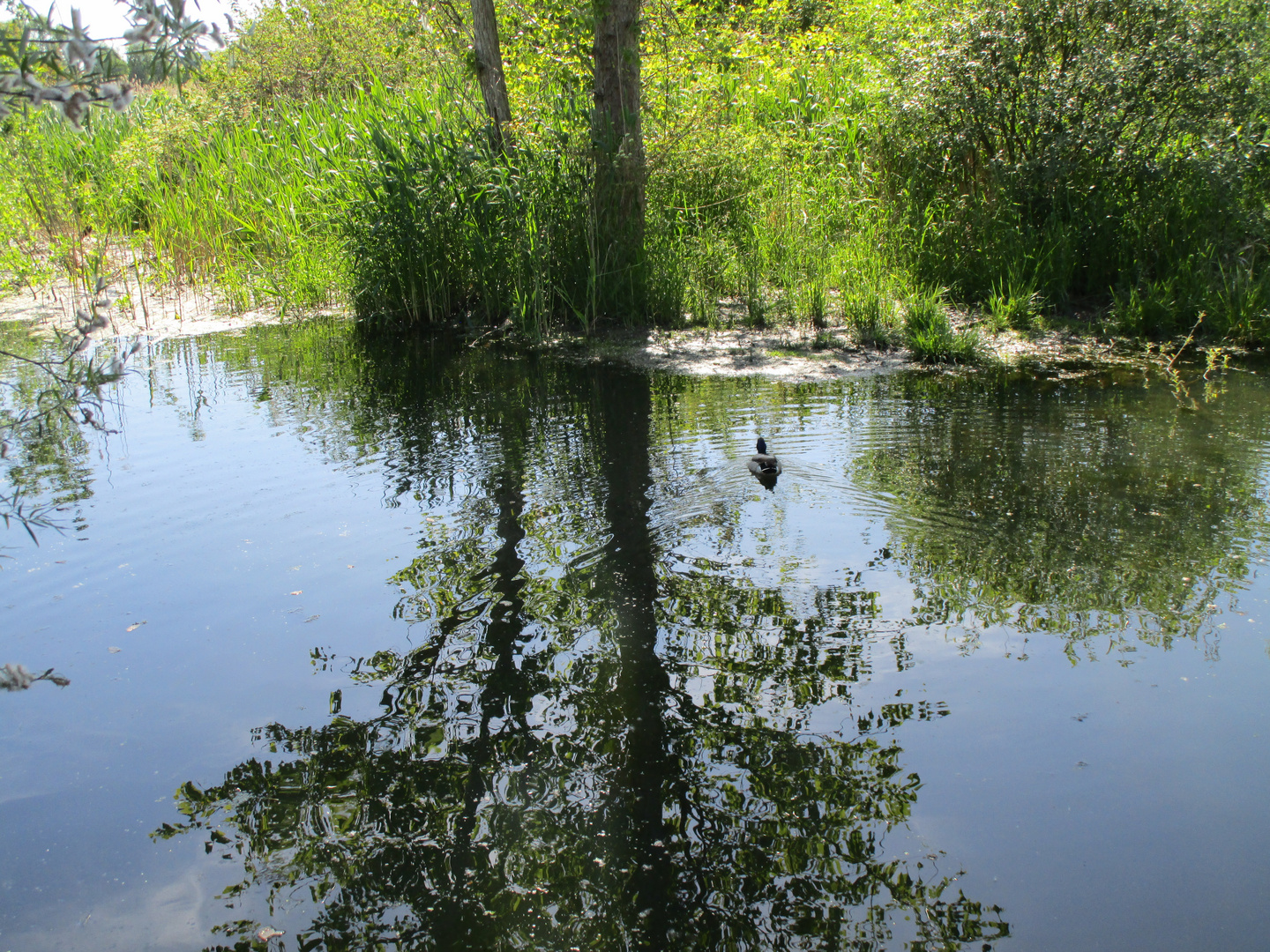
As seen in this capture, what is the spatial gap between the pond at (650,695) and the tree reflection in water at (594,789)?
1 cm

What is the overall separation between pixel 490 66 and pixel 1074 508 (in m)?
7.84

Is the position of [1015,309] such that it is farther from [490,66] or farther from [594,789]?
[594,789]

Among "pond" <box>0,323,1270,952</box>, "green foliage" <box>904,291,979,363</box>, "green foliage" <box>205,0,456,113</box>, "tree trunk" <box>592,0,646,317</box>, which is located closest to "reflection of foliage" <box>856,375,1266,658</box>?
"pond" <box>0,323,1270,952</box>

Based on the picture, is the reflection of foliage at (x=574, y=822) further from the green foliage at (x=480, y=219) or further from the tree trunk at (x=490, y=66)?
the tree trunk at (x=490, y=66)

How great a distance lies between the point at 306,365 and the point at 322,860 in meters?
6.78

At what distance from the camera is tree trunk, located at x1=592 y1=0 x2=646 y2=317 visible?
8.96 meters

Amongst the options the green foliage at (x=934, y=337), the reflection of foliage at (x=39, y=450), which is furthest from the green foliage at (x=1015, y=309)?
the reflection of foliage at (x=39, y=450)

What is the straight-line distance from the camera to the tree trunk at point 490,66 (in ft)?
31.8

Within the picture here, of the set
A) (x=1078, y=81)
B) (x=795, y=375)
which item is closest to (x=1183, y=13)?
(x=1078, y=81)

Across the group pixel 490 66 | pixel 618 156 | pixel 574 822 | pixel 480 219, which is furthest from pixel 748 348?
pixel 574 822

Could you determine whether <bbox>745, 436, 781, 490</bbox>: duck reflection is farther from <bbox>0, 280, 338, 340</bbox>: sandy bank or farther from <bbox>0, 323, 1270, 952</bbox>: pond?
<bbox>0, 280, 338, 340</bbox>: sandy bank

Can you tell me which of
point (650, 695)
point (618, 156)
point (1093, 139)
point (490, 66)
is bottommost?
point (650, 695)

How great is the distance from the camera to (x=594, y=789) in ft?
9.93

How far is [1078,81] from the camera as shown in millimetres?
8500
